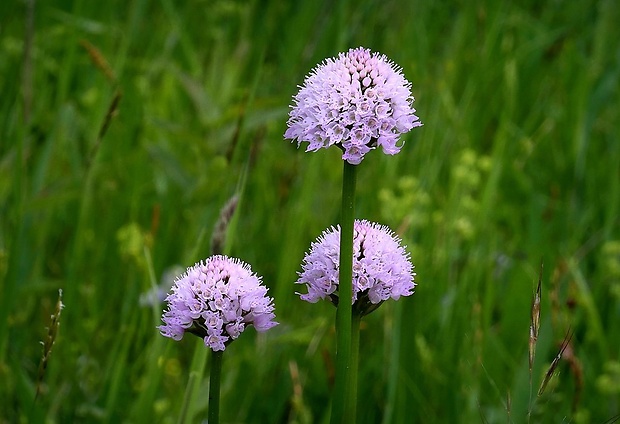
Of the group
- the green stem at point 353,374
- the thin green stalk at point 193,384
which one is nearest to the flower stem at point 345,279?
the green stem at point 353,374

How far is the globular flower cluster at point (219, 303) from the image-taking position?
3.43 ft

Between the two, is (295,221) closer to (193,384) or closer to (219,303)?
(193,384)

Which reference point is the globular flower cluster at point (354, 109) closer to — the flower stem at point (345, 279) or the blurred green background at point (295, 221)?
the flower stem at point (345, 279)

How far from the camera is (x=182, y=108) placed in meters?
3.87

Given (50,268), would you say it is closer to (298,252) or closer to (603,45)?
(298,252)

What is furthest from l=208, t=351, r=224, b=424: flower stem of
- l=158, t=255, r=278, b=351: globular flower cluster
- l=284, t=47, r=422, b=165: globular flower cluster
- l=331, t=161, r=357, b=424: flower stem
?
l=284, t=47, r=422, b=165: globular flower cluster

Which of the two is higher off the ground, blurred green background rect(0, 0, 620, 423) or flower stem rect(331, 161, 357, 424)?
blurred green background rect(0, 0, 620, 423)

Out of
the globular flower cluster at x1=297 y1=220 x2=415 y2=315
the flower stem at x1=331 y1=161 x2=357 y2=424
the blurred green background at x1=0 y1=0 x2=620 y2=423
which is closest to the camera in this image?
the flower stem at x1=331 y1=161 x2=357 y2=424

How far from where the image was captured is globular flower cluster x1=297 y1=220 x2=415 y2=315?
→ 1.07 m

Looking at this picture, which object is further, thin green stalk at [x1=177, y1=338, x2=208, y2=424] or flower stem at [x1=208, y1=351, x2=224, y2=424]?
thin green stalk at [x1=177, y1=338, x2=208, y2=424]

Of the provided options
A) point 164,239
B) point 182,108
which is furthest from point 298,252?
point 182,108

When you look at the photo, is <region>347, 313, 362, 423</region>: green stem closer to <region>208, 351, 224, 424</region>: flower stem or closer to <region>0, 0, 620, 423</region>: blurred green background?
<region>208, 351, 224, 424</region>: flower stem

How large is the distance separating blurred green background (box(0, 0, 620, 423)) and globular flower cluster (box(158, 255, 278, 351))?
532 mm

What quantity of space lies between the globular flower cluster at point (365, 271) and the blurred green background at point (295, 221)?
50cm
